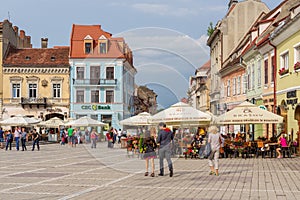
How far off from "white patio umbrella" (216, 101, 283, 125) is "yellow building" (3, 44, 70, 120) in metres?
40.2

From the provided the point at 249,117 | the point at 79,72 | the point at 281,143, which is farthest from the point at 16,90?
the point at 281,143

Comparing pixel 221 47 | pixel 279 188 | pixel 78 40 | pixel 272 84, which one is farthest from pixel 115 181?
pixel 78 40

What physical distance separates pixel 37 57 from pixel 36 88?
4.06m

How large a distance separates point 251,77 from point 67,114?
31.1 metres

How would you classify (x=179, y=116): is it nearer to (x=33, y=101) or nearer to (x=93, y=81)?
(x=93, y=81)

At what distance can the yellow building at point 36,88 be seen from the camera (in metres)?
63.6

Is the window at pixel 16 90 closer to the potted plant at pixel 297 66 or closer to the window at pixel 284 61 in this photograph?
the window at pixel 284 61

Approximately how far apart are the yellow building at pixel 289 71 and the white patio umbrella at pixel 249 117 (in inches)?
54.3

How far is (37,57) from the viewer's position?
2579 inches

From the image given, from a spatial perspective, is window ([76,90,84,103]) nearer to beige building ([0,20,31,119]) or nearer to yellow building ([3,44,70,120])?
yellow building ([3,44,70,120])

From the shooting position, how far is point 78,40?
65.6 m

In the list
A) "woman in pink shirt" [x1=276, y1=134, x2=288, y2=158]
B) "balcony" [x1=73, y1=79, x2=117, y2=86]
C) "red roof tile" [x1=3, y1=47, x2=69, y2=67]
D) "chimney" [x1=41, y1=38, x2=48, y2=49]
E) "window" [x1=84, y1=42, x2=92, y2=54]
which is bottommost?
"woman in pink shirt" [x1=276, y1=134, x2=288, y2=158]

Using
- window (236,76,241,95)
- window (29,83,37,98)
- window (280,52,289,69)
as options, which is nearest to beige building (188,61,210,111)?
window (236,76,241,95)

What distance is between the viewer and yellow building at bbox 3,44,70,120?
2504 inches
